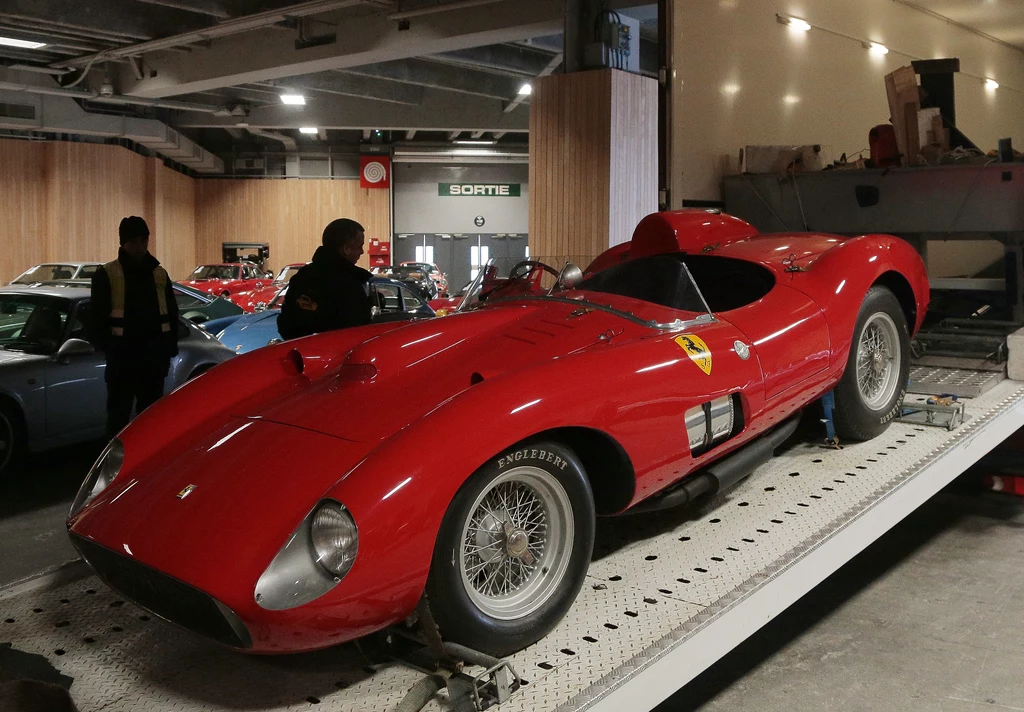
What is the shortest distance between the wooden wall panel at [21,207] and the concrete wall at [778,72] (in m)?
17.3

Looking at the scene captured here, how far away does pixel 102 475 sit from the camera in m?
2.72

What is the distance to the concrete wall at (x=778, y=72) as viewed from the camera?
527 centimetres

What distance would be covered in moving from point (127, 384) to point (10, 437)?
1.38 metres

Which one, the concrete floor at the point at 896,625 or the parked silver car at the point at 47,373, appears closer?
the concrete floor at the point at 896,625

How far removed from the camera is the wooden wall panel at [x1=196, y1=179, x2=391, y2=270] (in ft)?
96.1

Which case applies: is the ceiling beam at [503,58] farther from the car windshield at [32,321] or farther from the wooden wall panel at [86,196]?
the wooden wall panel at [86,196]

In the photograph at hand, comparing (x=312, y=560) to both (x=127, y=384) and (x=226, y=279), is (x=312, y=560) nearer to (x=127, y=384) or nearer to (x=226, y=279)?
(x=127, y=384)

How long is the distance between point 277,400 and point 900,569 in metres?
3.04

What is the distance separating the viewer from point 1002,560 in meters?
4.35

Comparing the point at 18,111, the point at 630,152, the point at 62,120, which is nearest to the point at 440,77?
the point at 630,152

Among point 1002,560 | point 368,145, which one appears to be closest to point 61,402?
point 1002,560

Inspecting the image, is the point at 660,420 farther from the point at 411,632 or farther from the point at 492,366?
the point at 411,632

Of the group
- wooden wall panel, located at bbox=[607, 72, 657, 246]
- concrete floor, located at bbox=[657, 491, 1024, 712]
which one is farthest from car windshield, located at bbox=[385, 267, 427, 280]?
concrete floor, located at bbox=[657, 491, 1024, 712]

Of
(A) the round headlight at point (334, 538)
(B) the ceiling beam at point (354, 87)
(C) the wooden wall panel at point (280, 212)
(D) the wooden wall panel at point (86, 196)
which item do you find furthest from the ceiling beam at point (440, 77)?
(A) the round headlight at point (334, 538)
